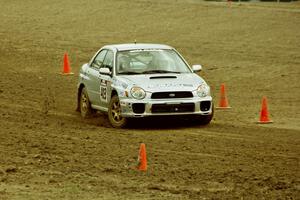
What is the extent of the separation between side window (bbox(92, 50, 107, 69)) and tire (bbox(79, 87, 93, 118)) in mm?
555

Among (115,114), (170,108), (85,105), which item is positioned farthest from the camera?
(85,105)

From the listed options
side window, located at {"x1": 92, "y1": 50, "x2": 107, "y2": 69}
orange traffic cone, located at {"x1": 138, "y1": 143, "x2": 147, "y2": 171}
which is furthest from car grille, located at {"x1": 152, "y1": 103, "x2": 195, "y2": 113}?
orange traffic cone, located at {"x1": 138, "y1": 143, "x2": 147, "y2": 171}

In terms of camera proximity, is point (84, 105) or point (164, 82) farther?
point (84, 105)

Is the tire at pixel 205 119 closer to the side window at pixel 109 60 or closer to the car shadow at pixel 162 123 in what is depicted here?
the car shadow at pixel 162 123

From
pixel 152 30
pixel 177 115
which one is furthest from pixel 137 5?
pixel 177 115

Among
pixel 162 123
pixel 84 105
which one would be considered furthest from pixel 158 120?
pixel 84 105

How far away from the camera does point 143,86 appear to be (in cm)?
1847

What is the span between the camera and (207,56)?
110 feet

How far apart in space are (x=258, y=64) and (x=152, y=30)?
936cm

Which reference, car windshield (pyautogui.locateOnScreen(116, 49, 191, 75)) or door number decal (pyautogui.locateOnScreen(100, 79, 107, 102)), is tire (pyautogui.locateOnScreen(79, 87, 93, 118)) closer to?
door number decal (pyautogui.locateOnScreen(100, 79, 107, 102))

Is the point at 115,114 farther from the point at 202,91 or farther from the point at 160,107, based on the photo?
the point at 202,91

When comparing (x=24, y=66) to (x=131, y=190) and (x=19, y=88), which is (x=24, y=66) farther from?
(x=131, y=190)

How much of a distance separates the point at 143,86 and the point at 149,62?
43.8 inches

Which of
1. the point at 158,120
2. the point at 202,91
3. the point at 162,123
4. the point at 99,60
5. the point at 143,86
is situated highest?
the point at 99,60
